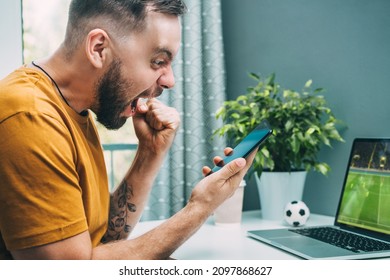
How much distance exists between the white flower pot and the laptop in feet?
0.51

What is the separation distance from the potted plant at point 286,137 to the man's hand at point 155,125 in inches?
8.6

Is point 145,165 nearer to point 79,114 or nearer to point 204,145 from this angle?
point 79,114

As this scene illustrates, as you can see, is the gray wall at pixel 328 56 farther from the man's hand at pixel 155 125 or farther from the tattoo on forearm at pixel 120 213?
the tattoo on forearm at pixel 120 213

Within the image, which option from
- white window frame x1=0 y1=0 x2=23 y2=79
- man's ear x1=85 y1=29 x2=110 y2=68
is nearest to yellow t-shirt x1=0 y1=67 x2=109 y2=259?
man's ear x1=85 y1=29 x2=110 y2=68

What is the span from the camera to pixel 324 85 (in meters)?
1.30

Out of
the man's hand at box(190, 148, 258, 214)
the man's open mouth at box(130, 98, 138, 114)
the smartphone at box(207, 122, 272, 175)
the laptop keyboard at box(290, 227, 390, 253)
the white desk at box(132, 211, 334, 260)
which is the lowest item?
the white desk at box(132, 211, 334, 260)

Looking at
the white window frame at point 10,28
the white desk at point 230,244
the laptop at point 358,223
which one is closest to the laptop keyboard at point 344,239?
the laptop at point 358,223

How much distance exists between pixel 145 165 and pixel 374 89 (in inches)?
25.9

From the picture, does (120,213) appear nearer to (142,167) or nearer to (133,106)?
(142,167)

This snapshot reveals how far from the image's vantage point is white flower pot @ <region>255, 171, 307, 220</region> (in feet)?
4.06

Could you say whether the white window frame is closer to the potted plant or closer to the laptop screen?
the potted plant

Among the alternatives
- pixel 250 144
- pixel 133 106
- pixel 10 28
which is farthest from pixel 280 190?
pixel 10 28

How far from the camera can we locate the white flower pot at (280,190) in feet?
4.06

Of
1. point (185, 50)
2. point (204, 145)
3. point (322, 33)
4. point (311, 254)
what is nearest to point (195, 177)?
point (204, 145)
